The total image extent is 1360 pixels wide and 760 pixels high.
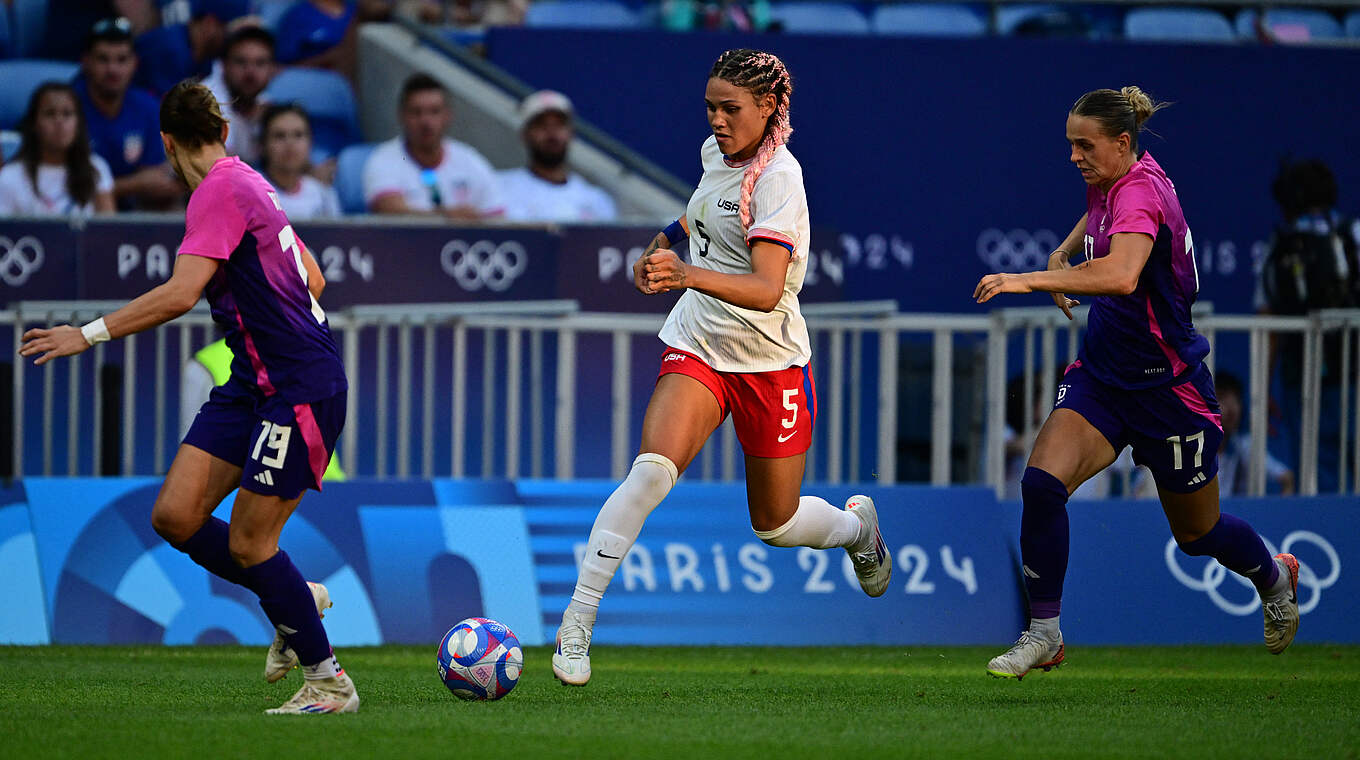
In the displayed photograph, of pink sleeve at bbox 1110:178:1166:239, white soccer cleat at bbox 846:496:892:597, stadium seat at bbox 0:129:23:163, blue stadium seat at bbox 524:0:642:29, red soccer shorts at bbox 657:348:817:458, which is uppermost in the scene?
blue stadium seat at bbox 524:0:642:29

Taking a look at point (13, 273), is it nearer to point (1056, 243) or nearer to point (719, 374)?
point (719, 374)

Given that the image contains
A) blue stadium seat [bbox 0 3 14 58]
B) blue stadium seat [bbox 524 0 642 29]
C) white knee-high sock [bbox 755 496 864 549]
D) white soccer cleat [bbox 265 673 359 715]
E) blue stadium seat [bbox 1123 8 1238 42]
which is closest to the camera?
white soccer cleat [bbox 265 673 359 715]

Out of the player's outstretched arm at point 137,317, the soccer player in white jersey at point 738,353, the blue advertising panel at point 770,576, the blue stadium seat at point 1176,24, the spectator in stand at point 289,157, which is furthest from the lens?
the blue stadium seat at point 1176,24

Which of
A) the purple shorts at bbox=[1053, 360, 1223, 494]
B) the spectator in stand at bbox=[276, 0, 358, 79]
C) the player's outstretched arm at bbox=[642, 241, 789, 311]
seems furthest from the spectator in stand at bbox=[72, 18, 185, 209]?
the purple shorts at bbox=[1053, 360, 1223, 494]

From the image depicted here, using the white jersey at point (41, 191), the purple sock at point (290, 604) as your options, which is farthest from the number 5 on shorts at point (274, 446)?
the white jersey at point (41, 191)

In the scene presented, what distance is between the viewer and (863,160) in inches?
559

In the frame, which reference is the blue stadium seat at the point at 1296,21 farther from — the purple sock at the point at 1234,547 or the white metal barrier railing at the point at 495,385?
the purple sock at the point at 1234,547

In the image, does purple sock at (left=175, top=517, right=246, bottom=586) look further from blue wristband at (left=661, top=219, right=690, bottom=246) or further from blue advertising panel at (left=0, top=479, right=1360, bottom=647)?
blue advertising panel at (left=0, top=479, right=1360, bottom=647)

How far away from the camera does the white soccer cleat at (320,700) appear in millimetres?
5980

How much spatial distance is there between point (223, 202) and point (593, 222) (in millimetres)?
5824

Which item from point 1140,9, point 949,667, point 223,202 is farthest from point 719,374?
point 1140,9

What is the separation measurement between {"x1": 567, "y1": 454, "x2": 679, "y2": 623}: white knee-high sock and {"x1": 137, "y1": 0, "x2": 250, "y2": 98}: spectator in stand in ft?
27.2

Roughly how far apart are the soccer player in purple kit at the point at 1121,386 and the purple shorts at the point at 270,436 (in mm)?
2638

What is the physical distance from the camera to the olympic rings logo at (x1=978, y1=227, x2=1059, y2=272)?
14125 mm
